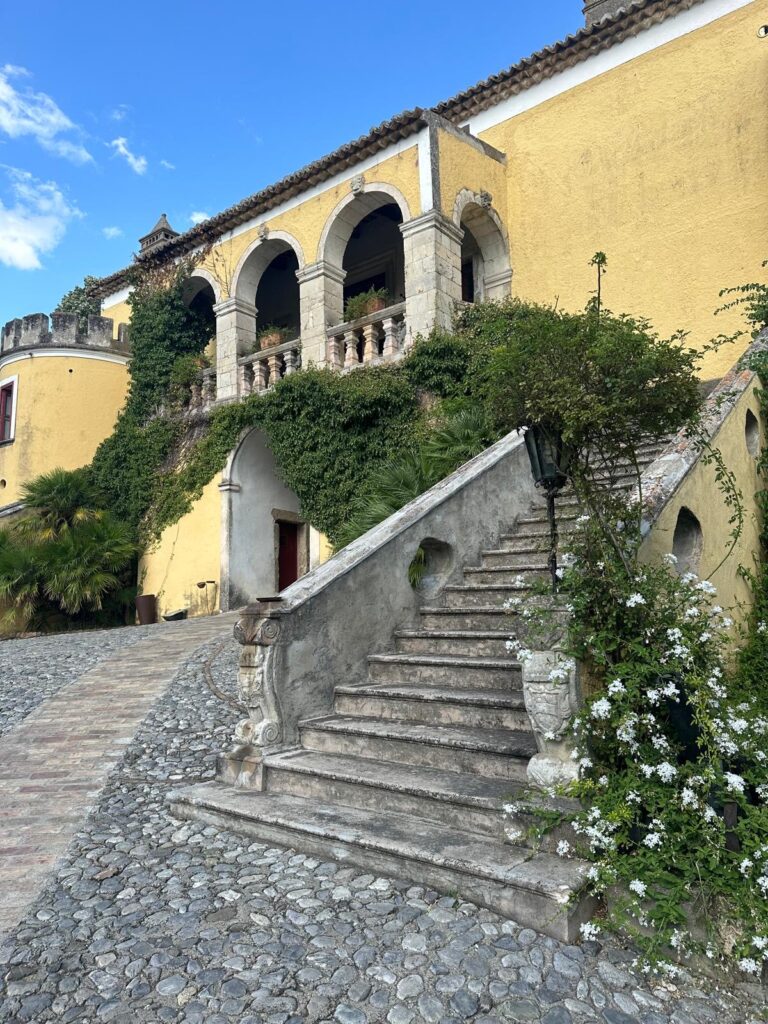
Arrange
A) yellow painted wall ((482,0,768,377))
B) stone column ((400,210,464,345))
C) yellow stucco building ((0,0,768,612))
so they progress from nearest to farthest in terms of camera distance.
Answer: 1. yellow painted wall ((482,0,768,377))
2. yellow stucco building ((0,0,768,612))
3. stone column ((400,210,464,345))

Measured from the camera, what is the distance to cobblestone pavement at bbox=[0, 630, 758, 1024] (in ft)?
7.12

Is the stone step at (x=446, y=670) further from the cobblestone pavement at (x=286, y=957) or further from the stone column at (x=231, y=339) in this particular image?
the stone column at (x=231, y=339)

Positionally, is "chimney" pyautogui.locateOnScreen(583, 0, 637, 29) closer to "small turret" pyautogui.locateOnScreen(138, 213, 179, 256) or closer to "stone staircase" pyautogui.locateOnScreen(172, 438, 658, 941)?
"small turret" pyautogui.locateOnScreen(138, 213, 179, 256)

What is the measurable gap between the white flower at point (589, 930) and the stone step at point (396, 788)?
54cm

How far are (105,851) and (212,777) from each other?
0.98 m

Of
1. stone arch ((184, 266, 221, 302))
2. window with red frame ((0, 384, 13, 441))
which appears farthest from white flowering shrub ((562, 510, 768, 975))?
window with red frame ((0, 384, 13, 441))

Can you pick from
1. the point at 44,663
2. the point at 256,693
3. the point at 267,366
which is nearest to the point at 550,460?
the point at 256,693

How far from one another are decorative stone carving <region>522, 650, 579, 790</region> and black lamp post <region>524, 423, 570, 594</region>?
0.77 metres

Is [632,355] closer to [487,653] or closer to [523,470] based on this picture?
[487,653]

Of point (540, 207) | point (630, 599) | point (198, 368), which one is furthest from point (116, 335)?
point (630, 599)

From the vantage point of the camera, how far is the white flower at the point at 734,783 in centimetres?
243

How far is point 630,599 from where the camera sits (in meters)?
2.85

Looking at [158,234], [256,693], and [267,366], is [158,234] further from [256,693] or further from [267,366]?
[256,693]

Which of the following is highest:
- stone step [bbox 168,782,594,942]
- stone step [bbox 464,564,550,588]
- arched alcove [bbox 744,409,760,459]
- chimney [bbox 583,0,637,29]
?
chimney [bbox 583,0,637,29]
